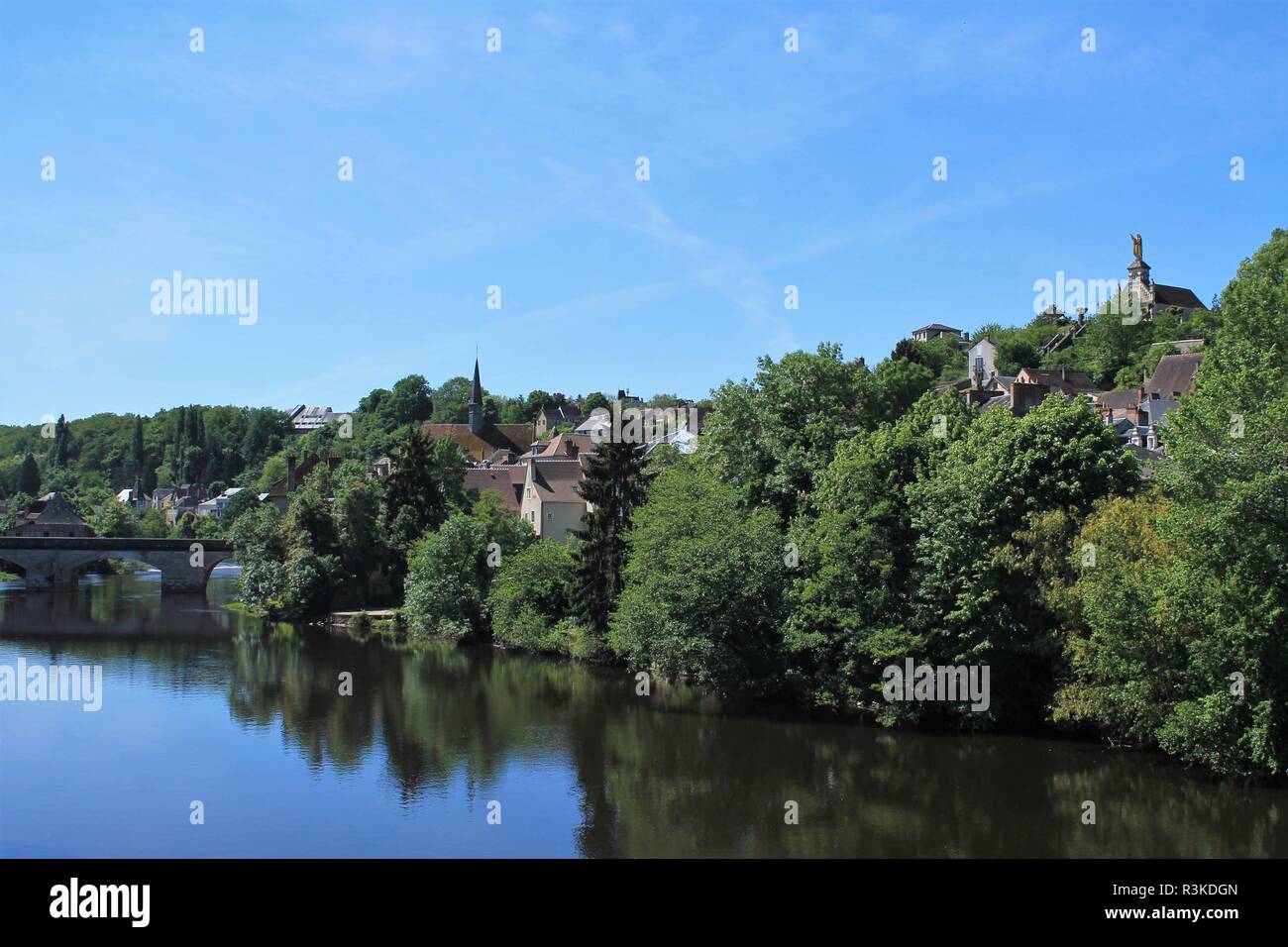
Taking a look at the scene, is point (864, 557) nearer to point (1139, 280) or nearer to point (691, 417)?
point (691, 417)

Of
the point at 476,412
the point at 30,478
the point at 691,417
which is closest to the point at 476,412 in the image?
the point at 476,412

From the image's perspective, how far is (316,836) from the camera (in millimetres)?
22531

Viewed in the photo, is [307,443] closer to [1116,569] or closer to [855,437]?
[855,437]

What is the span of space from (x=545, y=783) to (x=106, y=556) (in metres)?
58.8

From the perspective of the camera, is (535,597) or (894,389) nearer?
(894,389)

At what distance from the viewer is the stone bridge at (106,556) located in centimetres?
7362

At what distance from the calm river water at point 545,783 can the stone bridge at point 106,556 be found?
1390 inches

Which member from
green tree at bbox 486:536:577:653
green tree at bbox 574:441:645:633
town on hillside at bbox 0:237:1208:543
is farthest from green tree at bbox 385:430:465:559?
green tree at bbox 574:441:645:633

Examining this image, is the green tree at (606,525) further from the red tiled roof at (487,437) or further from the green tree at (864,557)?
the red tiled roof at (487,437)

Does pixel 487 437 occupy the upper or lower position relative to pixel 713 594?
upper

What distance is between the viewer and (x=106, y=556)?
2945 inches

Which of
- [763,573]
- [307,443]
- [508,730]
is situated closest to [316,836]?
[508,730]

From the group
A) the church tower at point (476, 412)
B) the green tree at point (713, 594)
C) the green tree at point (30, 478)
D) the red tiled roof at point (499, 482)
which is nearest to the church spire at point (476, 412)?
the church tower at point (476, 412)

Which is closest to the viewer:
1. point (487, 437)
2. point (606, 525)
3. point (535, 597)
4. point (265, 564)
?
point (606, 525)
